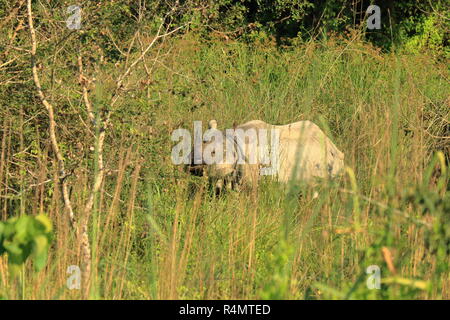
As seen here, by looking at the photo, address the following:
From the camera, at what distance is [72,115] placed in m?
5.59

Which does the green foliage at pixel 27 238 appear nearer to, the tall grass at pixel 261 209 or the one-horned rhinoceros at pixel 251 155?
the tall grass at pixel 261 209

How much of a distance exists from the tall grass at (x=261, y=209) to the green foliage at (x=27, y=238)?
1.14 ft

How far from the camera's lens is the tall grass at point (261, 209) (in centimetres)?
323

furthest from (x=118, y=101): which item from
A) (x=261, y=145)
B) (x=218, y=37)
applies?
(x=218, y=37)

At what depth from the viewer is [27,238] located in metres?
3.06

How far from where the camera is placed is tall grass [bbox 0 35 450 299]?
3230 mm

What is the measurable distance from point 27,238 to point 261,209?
2.55m

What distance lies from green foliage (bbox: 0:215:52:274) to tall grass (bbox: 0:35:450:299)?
35 cm

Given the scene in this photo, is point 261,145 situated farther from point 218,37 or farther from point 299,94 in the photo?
→ point 218,37
